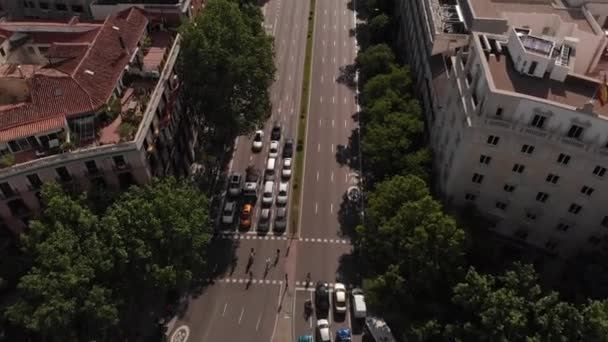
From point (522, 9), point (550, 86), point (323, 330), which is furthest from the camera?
point (522, 9)

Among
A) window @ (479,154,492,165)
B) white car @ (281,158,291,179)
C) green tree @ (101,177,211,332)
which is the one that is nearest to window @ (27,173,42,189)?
green tree @ (101,177,211,332)

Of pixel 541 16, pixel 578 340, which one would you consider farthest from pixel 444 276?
pixel 541 16

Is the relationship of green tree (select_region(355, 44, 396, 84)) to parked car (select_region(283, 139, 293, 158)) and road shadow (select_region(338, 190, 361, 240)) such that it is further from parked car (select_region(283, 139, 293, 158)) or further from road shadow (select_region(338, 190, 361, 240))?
road shadow (select_region(338, 190, 361, 240))

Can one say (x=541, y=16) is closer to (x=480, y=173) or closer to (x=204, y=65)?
(x=480, y=173)

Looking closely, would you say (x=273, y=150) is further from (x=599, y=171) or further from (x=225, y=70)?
(x=599, y=171)

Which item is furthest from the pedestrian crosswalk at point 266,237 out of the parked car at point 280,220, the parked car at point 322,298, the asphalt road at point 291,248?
the parked car at point 322,298

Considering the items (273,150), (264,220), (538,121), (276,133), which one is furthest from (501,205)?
(276,133)
